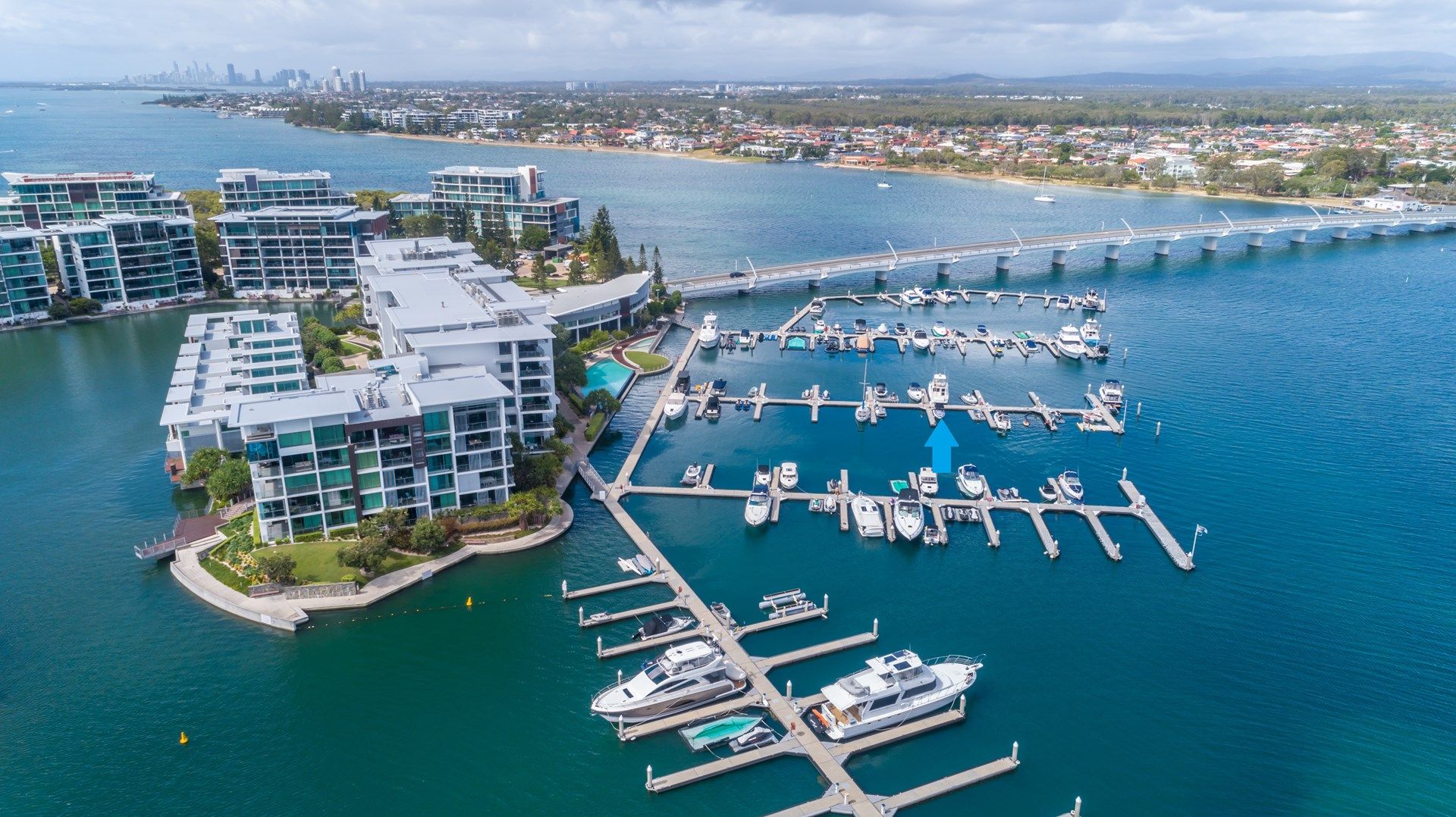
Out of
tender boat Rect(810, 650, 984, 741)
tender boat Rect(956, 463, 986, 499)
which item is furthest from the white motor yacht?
tender boat Rect(810, 650, 984, 741)

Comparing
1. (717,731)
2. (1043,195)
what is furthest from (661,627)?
(1043,195)

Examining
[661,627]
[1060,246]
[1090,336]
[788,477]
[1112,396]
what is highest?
[1060,246]

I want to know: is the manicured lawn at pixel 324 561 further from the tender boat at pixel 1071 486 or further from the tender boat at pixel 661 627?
the tender boat at pixel 1071 486

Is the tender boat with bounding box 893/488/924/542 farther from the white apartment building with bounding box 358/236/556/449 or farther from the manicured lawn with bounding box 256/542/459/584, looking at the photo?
the manicured lawn with bounding box 256/542/459/584

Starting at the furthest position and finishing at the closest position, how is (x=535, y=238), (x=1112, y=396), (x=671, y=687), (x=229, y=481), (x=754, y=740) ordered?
(x=535, y=238) → (x=1112, y=396) → (x=229, y=481) → (x=671, y=687) → (x=754, y=740)

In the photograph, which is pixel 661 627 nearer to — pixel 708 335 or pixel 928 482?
pixel 928 482

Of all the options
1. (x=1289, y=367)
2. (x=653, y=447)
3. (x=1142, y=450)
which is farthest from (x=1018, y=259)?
(x=653, y=447)
